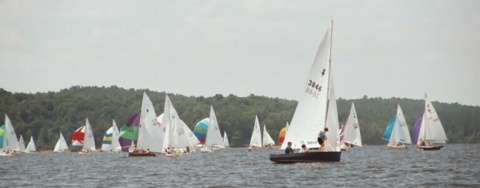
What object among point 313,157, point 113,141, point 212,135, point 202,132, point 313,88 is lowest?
point 313,157

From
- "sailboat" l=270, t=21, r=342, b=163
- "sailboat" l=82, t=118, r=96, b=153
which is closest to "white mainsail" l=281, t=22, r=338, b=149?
"sailboat" l=270, t=21, r=342, b=163

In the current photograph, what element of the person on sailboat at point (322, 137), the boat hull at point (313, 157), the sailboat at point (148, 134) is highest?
the sailboat at point (148, 134)

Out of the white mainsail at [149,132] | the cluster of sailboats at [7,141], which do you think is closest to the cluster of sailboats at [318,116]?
the white mainsail at [149,132]

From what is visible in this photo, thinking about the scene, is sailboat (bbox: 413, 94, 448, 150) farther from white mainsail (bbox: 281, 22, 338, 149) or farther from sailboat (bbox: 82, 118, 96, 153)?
sailboat (bbox: 82, 118, 96, 153)

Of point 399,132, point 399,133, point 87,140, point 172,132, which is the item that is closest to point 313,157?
point 172,132

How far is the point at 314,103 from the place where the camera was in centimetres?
5569

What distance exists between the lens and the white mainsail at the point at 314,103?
54969 mm

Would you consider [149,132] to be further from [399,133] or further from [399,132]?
[399,133]

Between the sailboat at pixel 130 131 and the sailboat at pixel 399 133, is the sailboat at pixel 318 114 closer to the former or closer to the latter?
the sailboat at pixel 130 131

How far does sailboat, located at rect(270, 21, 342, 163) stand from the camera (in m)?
54.8

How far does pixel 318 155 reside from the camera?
54312 mm

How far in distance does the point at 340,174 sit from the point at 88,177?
1446 centimetres

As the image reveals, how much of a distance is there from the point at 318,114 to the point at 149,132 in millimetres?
31134

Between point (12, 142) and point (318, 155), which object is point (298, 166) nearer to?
point (318, 155)
